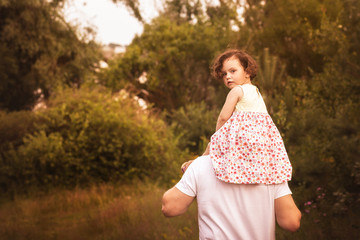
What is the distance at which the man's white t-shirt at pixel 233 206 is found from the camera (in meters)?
2.20

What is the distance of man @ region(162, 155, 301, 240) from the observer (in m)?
2.21

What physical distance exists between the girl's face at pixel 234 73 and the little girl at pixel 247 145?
60 mm

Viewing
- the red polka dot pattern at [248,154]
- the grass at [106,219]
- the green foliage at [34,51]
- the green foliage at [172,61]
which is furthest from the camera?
the green foliage at [172,61]

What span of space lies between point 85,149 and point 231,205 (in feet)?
31.5

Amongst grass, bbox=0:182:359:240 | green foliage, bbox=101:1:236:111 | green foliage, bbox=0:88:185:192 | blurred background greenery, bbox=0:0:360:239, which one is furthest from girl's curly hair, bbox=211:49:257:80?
green foliage, bbox=101:1:236:111

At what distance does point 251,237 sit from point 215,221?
200mm

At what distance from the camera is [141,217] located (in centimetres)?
742

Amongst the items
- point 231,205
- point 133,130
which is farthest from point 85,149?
point 231,205

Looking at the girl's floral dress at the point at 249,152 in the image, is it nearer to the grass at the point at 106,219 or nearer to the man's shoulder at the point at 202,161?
the man's shoulder at the point at 202,161

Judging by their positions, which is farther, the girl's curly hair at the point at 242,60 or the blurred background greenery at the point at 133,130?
the blurred background greenery at the point at 133,130

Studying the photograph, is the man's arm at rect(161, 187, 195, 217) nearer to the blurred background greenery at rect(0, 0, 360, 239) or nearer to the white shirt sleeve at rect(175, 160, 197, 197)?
the white shirt sleeve at rect(175, 160, 197, 197)

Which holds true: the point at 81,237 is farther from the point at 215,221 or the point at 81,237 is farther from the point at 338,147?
the point at 215,221

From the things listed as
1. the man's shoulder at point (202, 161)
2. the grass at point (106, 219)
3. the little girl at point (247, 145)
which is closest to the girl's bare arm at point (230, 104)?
the little girl at point (247, 145)

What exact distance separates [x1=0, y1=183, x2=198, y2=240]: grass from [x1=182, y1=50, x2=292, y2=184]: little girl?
3.54 m
